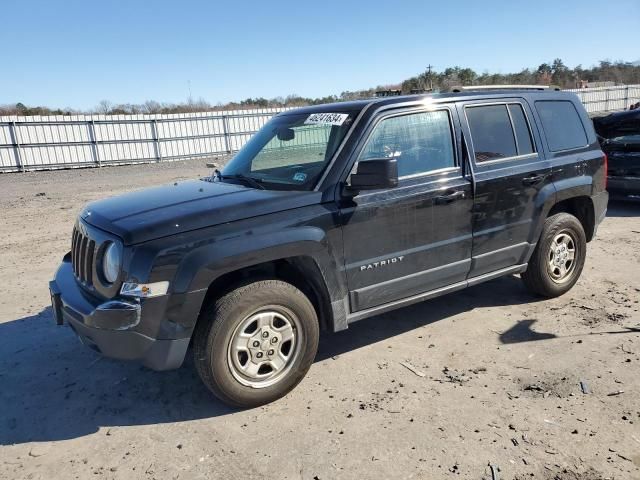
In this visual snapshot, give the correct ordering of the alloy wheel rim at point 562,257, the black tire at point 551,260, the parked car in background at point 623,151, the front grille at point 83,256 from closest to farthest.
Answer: the front grille at point 83,256
the black tire at point 551,260
the alloy wheel rim at point 562,257
the parked car in background at point 623,151

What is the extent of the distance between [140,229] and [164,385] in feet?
4.45

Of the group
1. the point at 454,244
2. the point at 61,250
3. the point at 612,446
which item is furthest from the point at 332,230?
the point at 61,250

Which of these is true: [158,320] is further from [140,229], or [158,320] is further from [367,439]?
[367,439]

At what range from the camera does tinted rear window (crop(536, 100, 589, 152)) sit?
16.2 feet

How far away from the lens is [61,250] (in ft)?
25.7

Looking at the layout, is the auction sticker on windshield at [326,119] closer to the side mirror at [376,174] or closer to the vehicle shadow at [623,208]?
the side mirror at [376,174]

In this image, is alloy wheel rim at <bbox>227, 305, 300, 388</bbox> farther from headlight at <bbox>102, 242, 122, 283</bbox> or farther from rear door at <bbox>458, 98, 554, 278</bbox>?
rear door at <bbox>458, 98, 554, 278</bbox>

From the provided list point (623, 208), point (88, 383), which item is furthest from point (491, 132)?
point (623, 208)

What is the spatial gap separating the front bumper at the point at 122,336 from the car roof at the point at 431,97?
2210 millimetres

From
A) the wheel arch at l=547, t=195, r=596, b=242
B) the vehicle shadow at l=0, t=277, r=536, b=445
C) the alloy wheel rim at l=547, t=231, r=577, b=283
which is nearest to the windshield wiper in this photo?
the vehicle shadow at l=0, t=277, r=536, b=445

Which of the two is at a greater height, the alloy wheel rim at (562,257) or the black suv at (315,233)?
the black suv at (315,233)

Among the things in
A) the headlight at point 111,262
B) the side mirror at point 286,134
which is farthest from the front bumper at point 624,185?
the headlight at point 111,262

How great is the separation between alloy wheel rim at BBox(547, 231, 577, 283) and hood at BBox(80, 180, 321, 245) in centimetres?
279

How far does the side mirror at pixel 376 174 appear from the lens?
11.2ft
